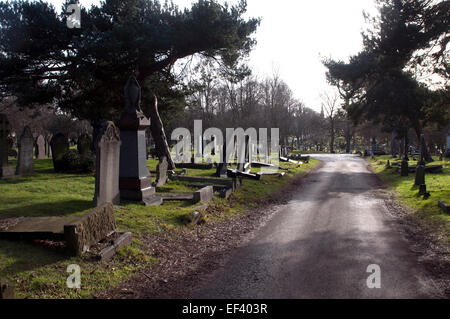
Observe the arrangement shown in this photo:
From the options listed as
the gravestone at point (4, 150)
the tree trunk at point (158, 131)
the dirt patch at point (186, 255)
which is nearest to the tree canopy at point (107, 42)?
the tree trunk at point (158, 131)

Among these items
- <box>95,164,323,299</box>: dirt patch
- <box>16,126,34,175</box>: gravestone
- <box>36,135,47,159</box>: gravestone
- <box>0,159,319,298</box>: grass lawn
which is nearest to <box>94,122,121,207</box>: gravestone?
<box>0,159,319,298</box>: grass lawn

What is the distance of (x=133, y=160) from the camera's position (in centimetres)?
991

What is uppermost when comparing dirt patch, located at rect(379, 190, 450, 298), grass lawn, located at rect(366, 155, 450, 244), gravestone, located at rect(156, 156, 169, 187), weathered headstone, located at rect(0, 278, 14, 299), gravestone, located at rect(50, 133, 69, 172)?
gravestone, located at rect(50, 133, 69, 172)

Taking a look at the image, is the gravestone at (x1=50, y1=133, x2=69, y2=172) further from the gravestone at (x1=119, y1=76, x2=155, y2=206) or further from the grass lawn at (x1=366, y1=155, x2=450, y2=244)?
the grass lawn at (x1=366, y1=155, x2=450, y2=244)

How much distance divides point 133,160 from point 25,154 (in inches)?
300

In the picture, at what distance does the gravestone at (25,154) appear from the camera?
560 inches

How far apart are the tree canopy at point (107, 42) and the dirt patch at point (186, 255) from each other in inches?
390

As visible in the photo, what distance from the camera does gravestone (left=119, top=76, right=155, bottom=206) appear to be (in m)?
9.77

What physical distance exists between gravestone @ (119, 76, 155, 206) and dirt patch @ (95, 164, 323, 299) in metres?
2.12

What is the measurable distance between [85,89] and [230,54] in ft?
28.1

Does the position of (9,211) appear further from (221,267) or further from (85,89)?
(85,89)

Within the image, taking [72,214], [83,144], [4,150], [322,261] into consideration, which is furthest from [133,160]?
[83,144]

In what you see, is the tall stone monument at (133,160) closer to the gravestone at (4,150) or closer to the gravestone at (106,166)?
the gravestone at (106,166)

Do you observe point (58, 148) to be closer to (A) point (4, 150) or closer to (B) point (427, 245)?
(A) point (4, 150)
